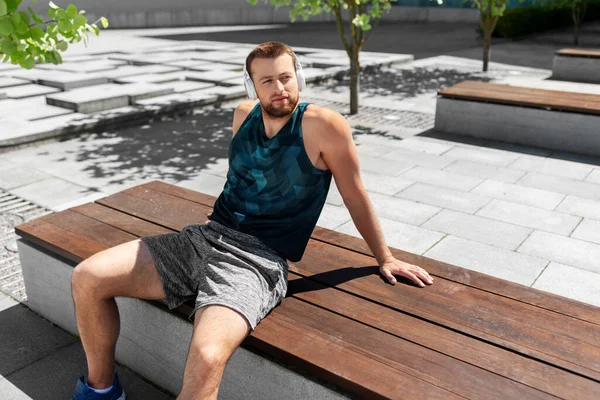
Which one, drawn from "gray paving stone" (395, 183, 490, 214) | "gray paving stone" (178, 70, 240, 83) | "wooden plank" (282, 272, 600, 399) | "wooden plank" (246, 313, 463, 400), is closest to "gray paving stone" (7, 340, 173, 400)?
"wooden plank" (246, 313, 463, 400)

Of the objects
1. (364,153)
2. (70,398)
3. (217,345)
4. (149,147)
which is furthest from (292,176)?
(149,147)

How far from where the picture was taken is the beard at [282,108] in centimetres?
285

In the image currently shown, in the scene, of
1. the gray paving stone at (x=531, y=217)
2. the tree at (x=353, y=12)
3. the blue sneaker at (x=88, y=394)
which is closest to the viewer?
the blue sneaker at (x=88, y=394)

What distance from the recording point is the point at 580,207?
19.2ft

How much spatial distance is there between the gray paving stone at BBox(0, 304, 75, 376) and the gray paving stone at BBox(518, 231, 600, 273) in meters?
3.68

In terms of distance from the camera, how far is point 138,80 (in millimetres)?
12062

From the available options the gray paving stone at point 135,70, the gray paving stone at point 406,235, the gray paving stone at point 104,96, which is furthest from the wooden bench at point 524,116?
the gray paving stone at point 135,70

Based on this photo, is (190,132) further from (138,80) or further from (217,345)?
(217,345)

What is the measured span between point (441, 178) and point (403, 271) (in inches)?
153

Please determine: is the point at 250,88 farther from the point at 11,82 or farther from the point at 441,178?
the point at 11,82

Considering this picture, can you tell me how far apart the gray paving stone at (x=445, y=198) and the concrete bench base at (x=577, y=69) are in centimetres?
A: 856

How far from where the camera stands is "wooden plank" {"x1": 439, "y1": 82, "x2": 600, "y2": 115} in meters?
7.89

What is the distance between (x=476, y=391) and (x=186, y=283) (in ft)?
4.68

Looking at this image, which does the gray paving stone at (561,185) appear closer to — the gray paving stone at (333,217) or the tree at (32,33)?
the gray paving stone at (333,217)
